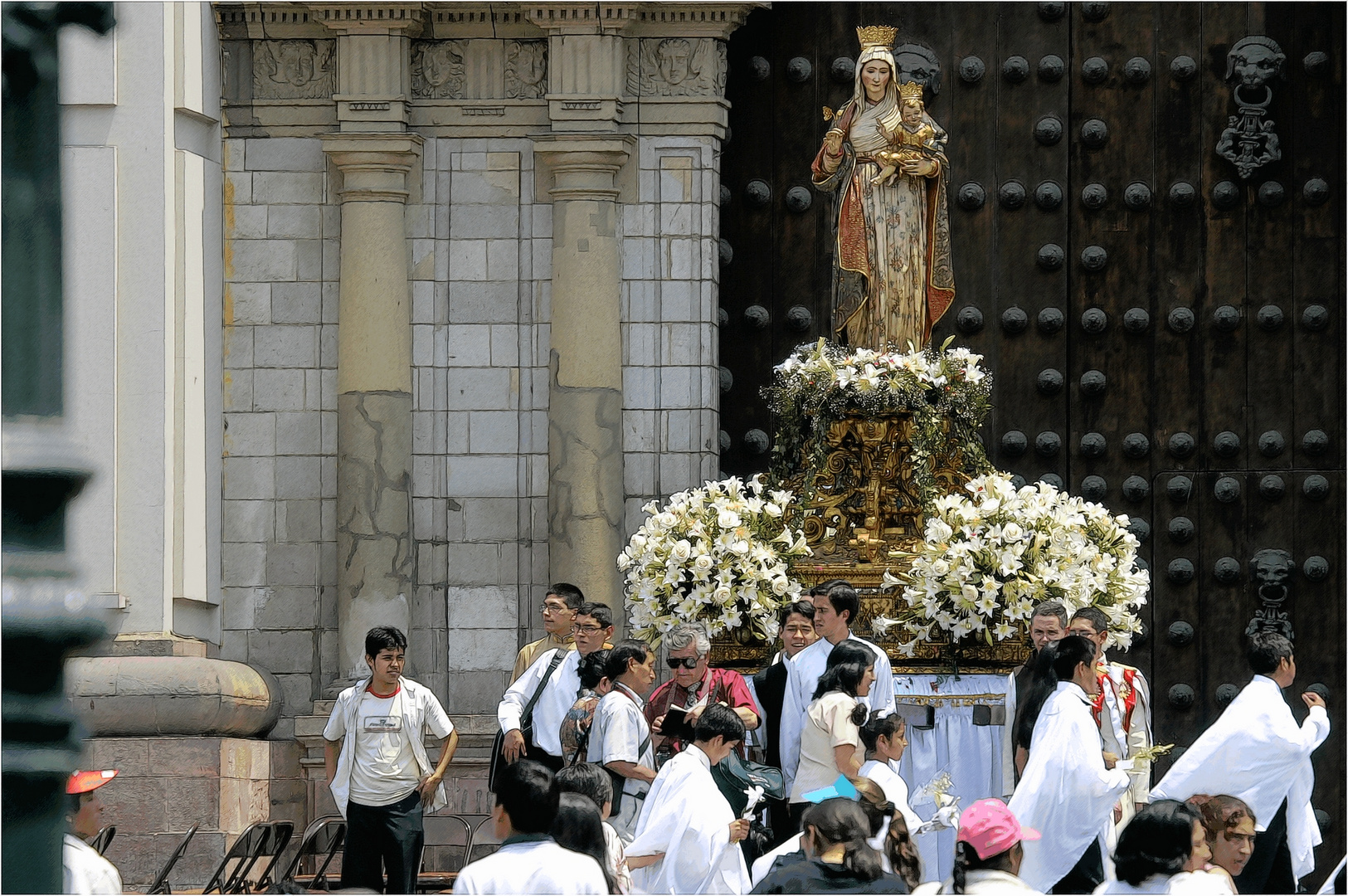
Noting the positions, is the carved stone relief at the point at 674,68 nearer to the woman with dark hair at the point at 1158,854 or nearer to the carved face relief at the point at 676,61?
the carved face relief at the point at 676,61

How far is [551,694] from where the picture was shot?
9.12 metres

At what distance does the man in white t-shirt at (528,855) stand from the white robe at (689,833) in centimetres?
159

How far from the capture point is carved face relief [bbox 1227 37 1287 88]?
514 inches

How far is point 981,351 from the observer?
13.2 meters

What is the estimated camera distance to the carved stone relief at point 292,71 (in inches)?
505

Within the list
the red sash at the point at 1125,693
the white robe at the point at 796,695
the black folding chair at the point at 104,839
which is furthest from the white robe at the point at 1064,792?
the black folding chair at the point at 104,839

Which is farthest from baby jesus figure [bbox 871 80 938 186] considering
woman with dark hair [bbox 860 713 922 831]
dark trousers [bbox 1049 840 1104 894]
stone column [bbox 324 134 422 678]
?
dark trousers [bbox 1049 840 1104 894]

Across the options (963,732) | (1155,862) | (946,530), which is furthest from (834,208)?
(1155,862)

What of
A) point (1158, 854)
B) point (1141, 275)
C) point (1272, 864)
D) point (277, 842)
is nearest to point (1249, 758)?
point (1272, 864)

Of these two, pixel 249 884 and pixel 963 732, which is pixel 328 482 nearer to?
pixel 249 884

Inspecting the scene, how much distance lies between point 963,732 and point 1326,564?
13.6ft

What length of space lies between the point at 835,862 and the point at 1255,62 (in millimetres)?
8971

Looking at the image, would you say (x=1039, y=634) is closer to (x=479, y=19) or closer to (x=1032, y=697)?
(x=1032, y=697)

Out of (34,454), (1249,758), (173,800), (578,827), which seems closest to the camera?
(34,454)
